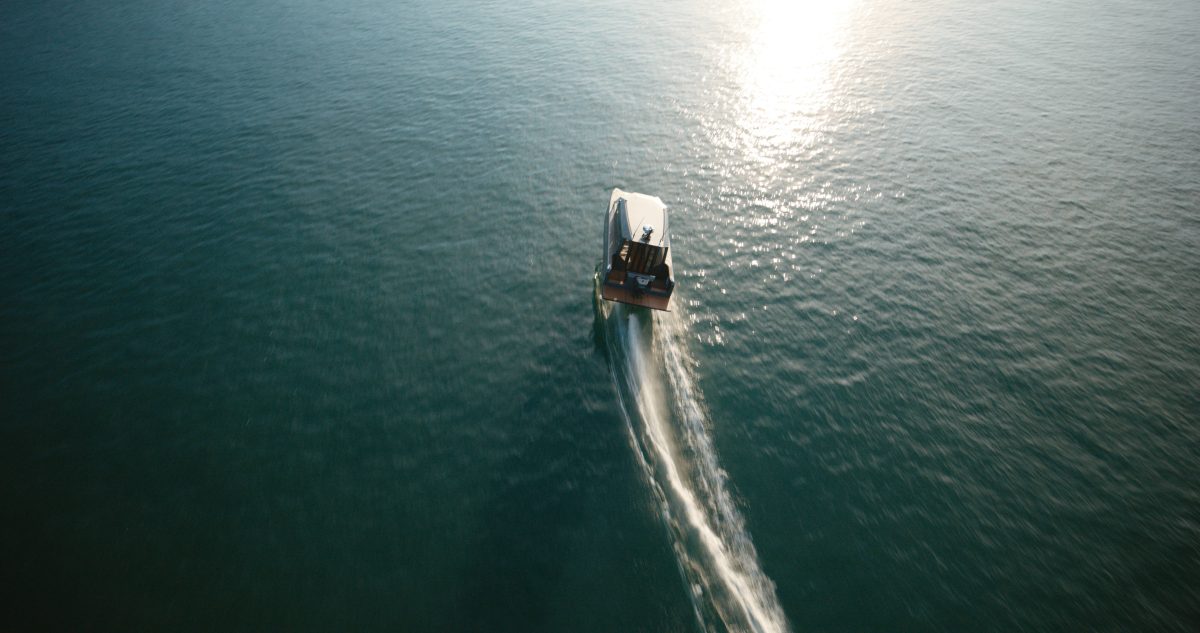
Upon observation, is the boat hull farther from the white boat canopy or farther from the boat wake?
the white boat canopy

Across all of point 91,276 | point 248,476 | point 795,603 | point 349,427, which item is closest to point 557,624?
point 795,603

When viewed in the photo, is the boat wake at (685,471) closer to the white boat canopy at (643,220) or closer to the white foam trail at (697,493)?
the white foam trail at (697,493)

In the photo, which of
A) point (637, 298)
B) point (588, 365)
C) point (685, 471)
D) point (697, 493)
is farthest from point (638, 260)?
point (697, 493)

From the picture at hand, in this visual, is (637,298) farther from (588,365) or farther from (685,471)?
(685,471)

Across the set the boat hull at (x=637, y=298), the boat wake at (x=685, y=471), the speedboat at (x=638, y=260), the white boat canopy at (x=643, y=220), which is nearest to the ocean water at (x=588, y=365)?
the boat wake at (x=685, y=471)

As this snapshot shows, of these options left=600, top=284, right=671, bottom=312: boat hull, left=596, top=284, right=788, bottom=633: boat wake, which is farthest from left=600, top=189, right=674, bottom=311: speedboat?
left=596, top=284, right=788, bottom=633: boat wake

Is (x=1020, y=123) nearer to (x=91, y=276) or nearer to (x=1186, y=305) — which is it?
(x=1186, y=305)
